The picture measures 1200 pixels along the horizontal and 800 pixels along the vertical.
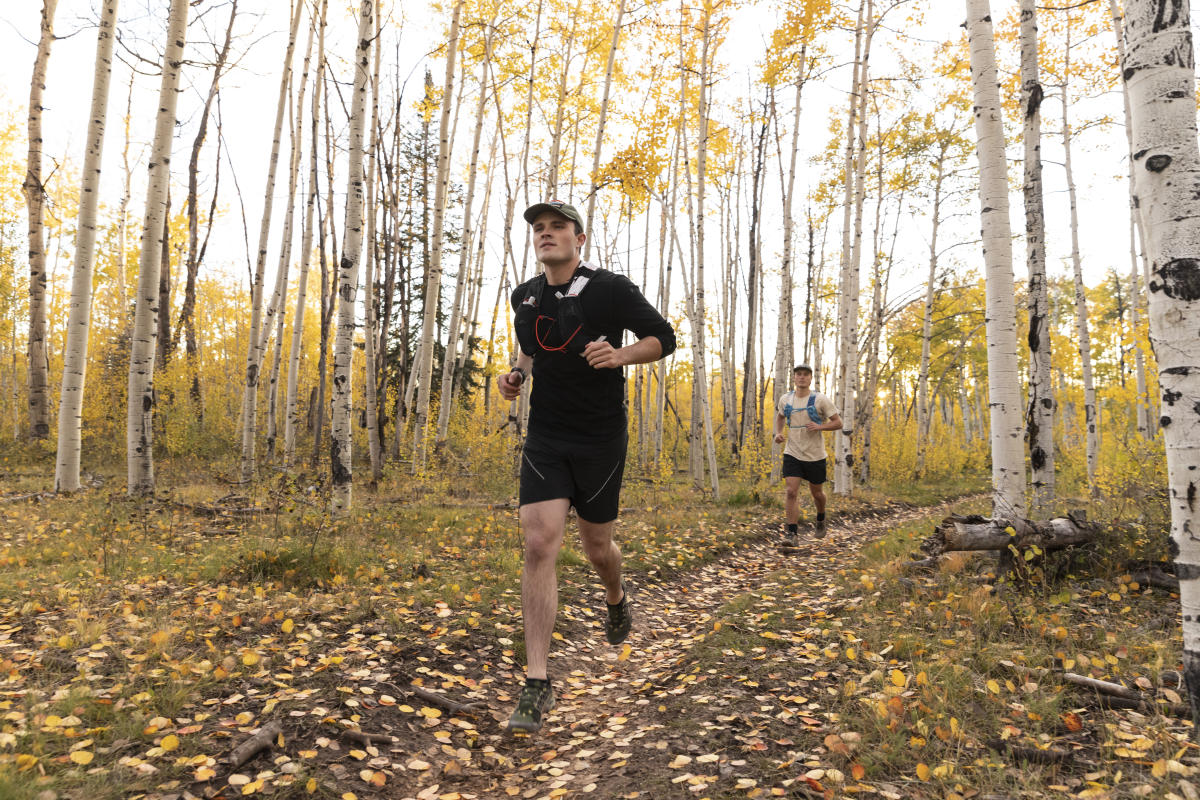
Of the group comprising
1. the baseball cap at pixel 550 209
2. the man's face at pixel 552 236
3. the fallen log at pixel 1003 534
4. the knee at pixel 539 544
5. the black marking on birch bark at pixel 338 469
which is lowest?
the fallen log at pixel 1003 534

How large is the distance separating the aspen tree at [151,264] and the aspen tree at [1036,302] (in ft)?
32.9

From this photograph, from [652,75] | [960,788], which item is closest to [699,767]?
[960,788]

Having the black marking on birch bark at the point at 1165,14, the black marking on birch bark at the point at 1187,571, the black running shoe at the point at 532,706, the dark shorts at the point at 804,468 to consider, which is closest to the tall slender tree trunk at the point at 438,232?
the dark shorts at the point at 804,468

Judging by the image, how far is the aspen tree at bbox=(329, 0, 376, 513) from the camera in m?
7.06

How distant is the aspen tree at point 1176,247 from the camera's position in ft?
7.45

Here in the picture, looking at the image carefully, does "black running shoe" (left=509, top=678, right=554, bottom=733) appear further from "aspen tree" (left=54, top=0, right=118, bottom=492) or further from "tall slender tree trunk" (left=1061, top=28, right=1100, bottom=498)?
"tall slender tree trunk" (left=1061, top=28, right=1100, bottom=498)

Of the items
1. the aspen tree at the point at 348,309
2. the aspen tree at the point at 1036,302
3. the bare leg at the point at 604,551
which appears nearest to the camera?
the bare leg at the point at 604,551

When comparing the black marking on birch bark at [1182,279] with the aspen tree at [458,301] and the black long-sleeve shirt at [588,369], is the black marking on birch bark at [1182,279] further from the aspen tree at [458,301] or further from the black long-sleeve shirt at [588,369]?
the aspen tree at [458,301]

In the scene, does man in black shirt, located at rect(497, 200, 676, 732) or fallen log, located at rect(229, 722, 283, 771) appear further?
man in black shirt, located at rect(497, 200, 676, 732)

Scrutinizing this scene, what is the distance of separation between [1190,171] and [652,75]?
15.1 meters

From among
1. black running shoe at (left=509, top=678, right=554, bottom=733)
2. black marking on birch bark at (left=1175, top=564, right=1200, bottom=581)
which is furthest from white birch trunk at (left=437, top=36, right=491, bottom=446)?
black marking on birch bark at (left=1175, top=564, right=1200, bottom=581)

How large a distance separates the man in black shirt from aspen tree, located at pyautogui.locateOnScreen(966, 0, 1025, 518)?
327 cm

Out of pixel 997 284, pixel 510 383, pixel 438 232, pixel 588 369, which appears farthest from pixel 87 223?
pixel 997 284

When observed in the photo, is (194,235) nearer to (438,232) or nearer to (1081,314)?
(438,232)
